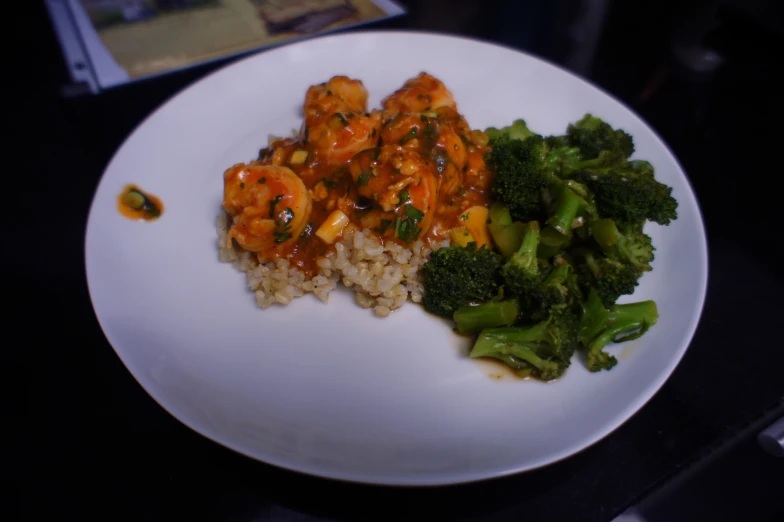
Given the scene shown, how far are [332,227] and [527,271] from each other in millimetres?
938

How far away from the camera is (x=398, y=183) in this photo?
2266mm

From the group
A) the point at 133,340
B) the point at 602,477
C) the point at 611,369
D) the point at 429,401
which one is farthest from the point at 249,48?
the point at 602,477

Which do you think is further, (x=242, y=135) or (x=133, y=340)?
(x=242, y=135)

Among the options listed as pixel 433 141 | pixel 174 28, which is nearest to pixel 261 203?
pixel 433 141

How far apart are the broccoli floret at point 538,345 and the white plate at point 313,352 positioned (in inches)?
2.8

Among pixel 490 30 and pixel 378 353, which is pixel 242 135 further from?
pixel 490 30

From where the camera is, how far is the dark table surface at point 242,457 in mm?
1966

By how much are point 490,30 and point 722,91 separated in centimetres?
200

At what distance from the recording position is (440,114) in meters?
2.75

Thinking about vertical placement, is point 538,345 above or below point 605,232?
below

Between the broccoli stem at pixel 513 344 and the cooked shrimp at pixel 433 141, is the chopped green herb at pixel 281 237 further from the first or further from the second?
the broccoli stem at pixel 513 344

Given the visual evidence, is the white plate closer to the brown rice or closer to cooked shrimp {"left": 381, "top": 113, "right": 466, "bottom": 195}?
the brown rice

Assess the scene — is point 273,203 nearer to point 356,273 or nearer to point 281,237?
point 281,237

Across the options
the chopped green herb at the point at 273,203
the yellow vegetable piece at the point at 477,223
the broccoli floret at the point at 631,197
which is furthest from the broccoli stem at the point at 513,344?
the chopped green herb at the point at 273,203
